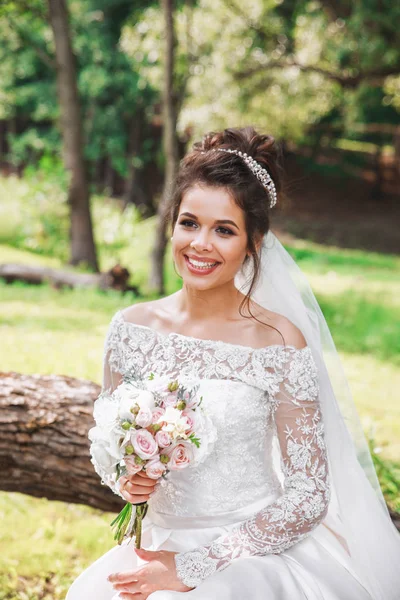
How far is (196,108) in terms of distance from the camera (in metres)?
13.9

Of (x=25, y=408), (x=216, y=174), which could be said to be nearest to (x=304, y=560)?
(x=216, y=174)

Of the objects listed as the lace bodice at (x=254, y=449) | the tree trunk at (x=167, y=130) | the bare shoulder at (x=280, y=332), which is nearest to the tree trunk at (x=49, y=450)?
the lace bodice at (x=254, y=449)

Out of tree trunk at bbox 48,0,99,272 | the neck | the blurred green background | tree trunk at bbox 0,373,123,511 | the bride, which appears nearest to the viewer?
the bride

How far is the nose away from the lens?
2588mm

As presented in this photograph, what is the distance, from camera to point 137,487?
227 cm

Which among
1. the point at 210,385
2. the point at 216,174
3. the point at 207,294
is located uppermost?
the point at 216,174

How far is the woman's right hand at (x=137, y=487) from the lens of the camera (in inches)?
88.1

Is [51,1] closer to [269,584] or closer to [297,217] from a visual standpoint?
[269,584]

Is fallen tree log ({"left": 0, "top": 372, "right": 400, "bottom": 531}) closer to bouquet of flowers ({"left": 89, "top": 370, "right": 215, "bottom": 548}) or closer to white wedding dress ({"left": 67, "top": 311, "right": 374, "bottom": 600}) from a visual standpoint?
white wedding dress ({"left": 67, "top": 311, "right": 374, "bottom": 600})

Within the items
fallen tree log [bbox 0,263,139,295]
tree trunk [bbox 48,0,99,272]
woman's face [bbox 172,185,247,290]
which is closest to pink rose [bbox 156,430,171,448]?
woman's face [bbox 172,185,247,290]

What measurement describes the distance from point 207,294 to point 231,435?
0.58 m

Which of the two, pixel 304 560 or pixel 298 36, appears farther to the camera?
pixel 298 36

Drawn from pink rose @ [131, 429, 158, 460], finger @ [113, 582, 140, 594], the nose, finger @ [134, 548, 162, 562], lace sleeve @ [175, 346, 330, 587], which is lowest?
finger @ [113, 582, 140, 594]

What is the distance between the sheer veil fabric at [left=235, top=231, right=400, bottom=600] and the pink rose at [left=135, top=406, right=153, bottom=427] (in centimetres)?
83
